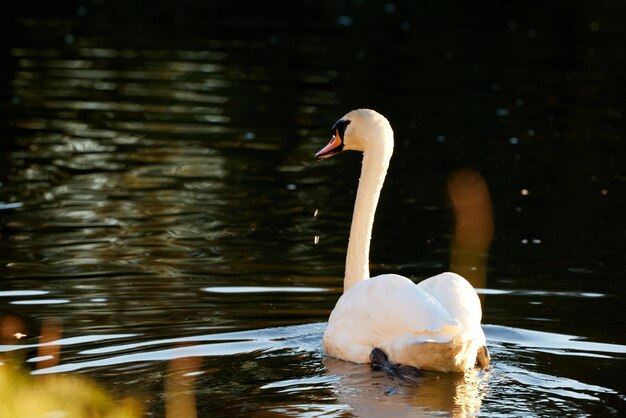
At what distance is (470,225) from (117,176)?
4.53 m

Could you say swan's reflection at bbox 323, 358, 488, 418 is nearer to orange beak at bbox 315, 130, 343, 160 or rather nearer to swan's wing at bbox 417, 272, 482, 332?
swan's wing at bbox 417, 272, 482, 332

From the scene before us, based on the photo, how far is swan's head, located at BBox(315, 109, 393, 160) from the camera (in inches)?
379

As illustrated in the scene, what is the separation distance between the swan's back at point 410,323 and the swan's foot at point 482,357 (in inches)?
3.3

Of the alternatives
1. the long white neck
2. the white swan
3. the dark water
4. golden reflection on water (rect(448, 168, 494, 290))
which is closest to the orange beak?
the long white neck

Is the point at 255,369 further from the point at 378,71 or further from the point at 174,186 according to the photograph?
the point at 378,71

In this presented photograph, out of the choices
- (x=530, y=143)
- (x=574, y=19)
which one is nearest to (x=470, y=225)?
(x=530, y=143)

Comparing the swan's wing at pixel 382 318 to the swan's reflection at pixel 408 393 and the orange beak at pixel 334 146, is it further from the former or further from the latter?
the orange beak at pixel 334 146

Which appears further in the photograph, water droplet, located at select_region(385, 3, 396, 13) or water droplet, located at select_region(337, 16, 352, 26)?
water droplet, located at select_region(385, 3, 396, 13)

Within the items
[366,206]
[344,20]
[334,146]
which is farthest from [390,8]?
[366,206]

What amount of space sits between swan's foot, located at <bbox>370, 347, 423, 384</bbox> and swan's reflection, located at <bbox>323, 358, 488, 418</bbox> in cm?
4

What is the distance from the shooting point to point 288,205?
14.3 metres

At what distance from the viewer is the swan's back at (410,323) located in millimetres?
7703

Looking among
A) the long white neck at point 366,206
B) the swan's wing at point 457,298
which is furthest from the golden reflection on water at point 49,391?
the long white neck at point 366,206

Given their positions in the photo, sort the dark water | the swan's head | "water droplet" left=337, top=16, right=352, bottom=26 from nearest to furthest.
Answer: the dark water
the swan's head
"water droplet" left=337, top=16, right=352, bottom=26
